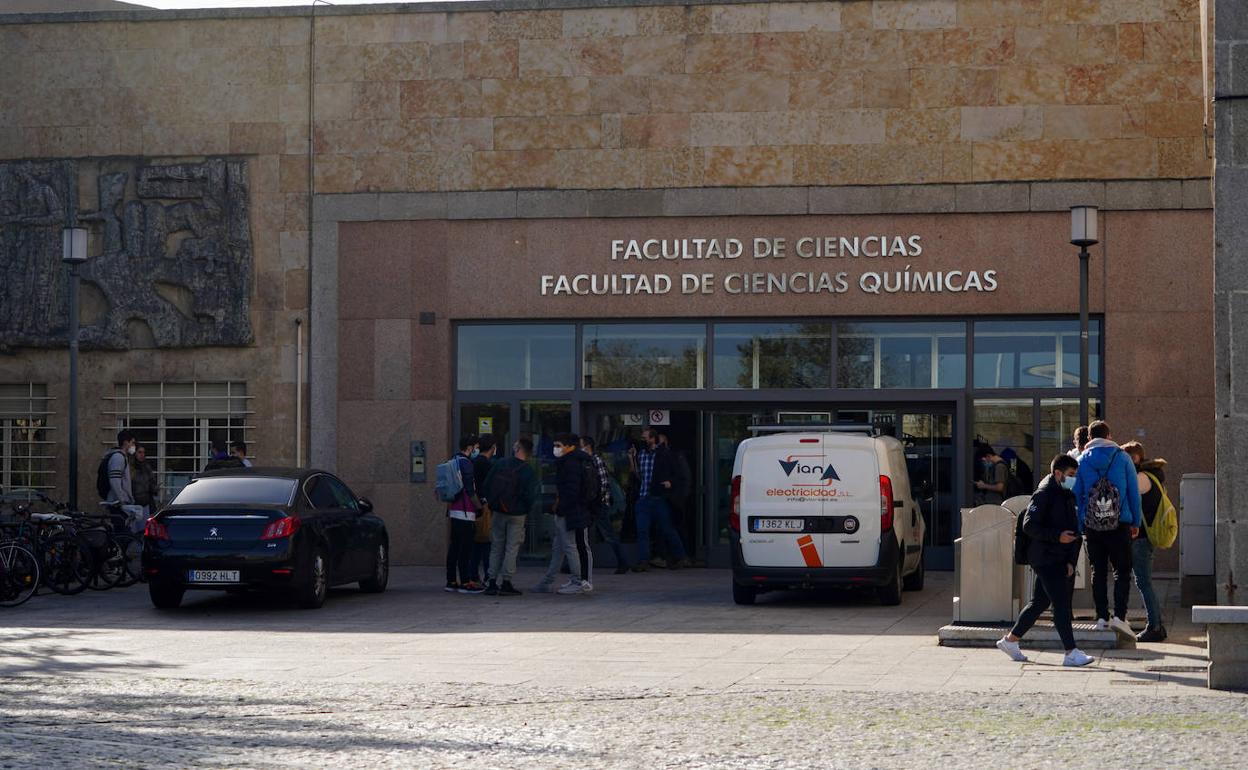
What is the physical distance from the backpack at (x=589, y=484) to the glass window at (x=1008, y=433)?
552cm

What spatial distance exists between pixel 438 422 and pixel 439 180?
125 inches

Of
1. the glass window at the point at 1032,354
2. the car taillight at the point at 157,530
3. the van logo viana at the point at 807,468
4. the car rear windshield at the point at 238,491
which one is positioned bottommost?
the car taillight at the point at 157,530

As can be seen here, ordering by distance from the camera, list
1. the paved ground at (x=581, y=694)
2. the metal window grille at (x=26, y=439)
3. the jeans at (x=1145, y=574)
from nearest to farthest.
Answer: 1. the paved ground at (x=581, y=694)
2. the jeans at (x=1145, y=574)
3. the metal window grille at (x=26, y=439)

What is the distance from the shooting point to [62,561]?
62.3ft

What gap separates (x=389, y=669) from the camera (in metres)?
11.9

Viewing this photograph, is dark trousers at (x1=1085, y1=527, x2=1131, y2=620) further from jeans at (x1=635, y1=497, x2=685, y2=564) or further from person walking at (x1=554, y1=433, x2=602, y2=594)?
jeans at (x1=635, y1=497, x2=685, y2=564)

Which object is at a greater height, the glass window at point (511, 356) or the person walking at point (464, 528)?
the glass window at point (511, 356)

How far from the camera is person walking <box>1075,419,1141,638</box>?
13.2 meters

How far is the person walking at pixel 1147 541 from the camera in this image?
45.1 ft

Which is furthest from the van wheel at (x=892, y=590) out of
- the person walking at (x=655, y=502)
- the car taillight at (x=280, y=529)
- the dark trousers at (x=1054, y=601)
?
the car taillight at (x=280, y=529)

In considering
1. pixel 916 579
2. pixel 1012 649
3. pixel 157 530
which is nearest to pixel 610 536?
pixel 916 579

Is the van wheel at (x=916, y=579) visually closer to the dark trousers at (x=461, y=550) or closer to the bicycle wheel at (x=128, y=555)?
the dark trousers at (x=461, y=550)

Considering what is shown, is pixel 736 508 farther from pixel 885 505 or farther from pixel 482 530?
pixel 482 530

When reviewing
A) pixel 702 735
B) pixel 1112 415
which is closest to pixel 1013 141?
pixel 1112 415
